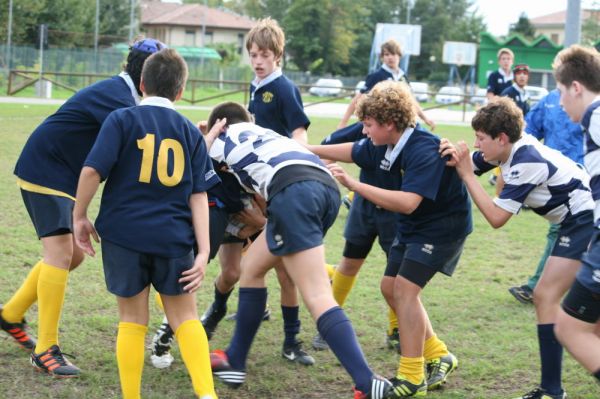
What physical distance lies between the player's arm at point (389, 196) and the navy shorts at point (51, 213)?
149 centimetres

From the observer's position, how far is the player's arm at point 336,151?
4.92 metres

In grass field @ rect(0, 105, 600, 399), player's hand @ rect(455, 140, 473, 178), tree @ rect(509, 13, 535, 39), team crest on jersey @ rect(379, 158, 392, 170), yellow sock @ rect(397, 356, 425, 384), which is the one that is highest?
tree @ rect(509, 13, 535, 39)

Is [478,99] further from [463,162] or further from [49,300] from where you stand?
[49,300]

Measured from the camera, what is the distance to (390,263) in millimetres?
4746

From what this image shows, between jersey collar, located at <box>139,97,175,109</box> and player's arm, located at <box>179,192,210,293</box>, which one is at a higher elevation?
jersey collar, located at <box>139,97,175,109</box>

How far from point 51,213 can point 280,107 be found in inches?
75.9

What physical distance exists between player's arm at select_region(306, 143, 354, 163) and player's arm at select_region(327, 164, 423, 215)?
54cm

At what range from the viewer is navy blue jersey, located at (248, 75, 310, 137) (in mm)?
5793

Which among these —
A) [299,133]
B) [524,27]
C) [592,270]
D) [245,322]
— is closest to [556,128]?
[299,133]

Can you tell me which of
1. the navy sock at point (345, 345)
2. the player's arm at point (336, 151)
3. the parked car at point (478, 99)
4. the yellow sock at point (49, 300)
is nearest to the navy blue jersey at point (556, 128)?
the player's arm at point (336, 151)

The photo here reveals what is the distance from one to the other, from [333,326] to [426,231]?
866mm

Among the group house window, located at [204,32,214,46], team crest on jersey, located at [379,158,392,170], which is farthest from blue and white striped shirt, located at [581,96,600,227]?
house window, located at [204,32,214,46]

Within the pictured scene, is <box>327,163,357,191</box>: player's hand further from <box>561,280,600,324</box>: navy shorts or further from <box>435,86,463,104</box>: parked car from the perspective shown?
<box>435,86,463,104</box>: parked car

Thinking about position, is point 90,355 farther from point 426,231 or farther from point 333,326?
point 426,231
